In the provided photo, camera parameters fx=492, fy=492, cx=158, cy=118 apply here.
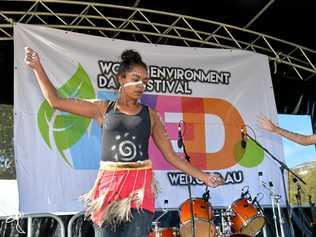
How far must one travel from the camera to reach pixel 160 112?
20.1 ft

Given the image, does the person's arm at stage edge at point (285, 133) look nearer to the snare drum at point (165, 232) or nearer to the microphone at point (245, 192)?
the microphone at point (245, 192)

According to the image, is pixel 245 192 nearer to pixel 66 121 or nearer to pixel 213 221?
pixel 213 221

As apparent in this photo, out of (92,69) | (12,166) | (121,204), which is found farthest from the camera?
(12,166)

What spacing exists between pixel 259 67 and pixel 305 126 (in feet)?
5.37

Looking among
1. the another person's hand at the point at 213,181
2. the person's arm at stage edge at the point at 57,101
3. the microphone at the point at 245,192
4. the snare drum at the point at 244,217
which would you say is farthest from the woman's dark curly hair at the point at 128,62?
the microphone at the point at 245,192

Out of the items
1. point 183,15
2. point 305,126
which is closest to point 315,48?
point 305,126

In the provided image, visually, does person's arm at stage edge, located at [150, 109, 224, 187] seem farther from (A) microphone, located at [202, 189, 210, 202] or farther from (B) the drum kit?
(A) microphone, located at [202, 189, 210, 202]

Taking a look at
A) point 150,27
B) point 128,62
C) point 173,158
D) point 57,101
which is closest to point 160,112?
point 150,27

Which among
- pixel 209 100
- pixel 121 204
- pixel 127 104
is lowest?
pixel 121 204

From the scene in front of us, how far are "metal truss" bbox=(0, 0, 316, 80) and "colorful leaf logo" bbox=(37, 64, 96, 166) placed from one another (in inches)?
44.6

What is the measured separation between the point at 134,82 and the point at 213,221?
3.29 meters

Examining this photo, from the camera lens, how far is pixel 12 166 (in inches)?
248

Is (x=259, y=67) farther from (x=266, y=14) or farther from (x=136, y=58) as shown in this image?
(x=136, y=58)

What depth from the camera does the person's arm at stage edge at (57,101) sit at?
2.64 meters
